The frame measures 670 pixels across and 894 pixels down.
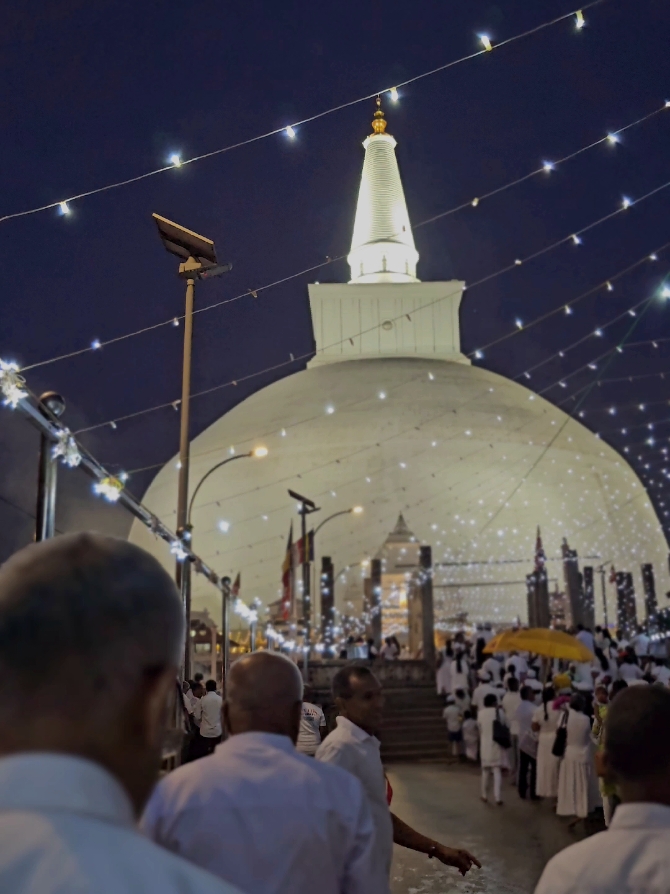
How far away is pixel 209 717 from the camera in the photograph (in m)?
10.6

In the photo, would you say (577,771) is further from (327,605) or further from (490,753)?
(327,605)

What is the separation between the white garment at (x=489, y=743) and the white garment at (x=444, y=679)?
7.46 meters

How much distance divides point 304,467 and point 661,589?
14973mm

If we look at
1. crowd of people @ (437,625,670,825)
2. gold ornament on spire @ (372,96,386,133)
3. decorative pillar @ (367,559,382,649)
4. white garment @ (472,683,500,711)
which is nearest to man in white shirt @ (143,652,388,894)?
crowd of people @ (437,625,670,825)

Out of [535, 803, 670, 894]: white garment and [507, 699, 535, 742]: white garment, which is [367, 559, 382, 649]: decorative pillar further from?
[535, 803, 670, 894]: white garment

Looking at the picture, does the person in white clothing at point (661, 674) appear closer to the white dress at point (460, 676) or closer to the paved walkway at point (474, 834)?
the paved walkway at point (474, 834)

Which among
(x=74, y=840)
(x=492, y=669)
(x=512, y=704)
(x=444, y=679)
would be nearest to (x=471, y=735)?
(x=492, y=669)

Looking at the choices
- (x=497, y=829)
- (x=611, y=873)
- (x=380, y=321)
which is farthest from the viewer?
(x=380, y=321)

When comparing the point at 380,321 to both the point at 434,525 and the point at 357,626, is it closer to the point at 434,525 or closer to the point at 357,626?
the point at 434,525

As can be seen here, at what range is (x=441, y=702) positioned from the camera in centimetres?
2272

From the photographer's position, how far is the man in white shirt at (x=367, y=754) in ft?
13.5

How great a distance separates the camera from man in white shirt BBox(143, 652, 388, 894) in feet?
8.70

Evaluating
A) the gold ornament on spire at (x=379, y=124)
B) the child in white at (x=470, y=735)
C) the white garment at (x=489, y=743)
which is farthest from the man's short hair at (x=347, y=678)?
the gold ornament on spire at (x=379, y=124)

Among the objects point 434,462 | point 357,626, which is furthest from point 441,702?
point 434,462
